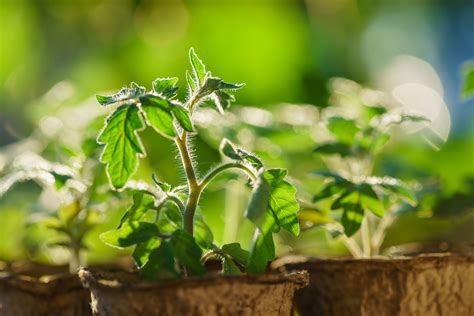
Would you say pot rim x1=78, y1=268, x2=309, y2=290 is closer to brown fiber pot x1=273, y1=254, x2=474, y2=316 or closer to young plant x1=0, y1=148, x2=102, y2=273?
brown fiber pot x1=273, y1=254, x2=474, y2=316

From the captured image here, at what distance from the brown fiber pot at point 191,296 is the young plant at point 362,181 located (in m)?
0.26

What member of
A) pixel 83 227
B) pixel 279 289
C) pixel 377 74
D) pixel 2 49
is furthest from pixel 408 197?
pixel 2 49

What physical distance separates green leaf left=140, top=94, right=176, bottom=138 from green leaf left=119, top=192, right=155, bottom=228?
12 centimetres

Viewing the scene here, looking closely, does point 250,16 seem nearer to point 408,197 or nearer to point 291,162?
point 291,162

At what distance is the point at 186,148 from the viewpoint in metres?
0.85

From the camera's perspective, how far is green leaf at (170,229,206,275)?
801 mm

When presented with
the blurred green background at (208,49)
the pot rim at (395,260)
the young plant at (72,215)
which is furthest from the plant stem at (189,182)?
the blurred green background at (208,49)

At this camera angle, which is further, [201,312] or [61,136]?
[61,136]

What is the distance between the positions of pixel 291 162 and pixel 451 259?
0.54 m

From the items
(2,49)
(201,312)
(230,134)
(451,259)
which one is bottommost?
(201,312)

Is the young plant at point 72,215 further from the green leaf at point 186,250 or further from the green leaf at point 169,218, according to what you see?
the green leaf at point 186,250

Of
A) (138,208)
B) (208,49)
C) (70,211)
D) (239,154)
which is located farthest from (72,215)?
(208,49)

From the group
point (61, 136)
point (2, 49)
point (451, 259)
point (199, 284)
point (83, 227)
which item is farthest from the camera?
point (2, 49)

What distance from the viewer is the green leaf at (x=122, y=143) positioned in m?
0.81
